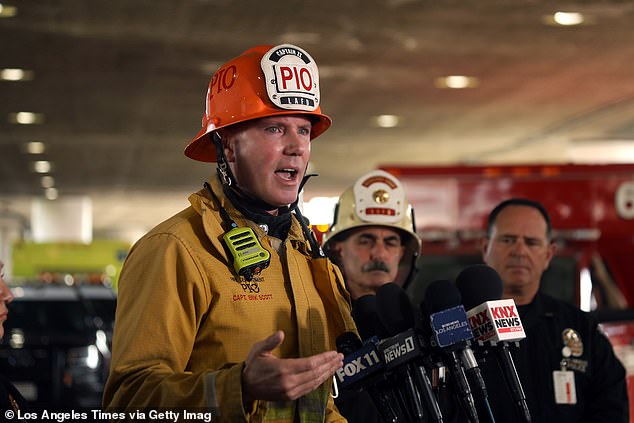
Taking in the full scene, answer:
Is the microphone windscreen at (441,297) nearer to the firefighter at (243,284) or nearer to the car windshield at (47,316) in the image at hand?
the firefighter at (243,284)

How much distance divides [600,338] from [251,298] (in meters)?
2.73

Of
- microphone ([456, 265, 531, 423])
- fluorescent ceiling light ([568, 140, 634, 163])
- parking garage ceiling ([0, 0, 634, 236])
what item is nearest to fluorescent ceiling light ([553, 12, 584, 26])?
parking garage ceiling ([0, 0, 634, 236])

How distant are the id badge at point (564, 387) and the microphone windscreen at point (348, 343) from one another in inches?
77.7

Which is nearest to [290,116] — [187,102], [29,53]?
[29,53]

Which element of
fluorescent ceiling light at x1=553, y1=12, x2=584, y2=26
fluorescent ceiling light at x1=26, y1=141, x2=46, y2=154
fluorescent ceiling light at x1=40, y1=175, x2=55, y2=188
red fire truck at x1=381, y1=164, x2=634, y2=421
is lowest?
red fire truck at x1=381, y1=164, x2=634, y2=421

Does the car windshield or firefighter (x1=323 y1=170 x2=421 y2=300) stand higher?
the car windshield

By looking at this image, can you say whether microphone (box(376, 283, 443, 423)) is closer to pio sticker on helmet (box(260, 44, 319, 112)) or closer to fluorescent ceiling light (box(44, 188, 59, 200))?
pio sticker on helmet (box(260, 44, 319, 112))

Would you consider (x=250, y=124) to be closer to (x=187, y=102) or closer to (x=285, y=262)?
(x=285, y=262)

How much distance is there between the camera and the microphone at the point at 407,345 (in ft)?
11.4

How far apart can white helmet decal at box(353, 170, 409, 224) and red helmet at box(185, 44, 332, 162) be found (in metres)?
2.91

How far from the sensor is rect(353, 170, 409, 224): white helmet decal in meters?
6.75

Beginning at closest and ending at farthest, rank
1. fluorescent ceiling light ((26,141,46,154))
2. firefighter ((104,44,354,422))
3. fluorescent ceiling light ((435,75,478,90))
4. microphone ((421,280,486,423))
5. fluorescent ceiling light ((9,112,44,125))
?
firefighter ((104,44,354,422)) < microphone ((421,280,486,423)) < fluorescent ceiling light ((435,75,478,90)) < fluorescent ceiling light ((9,112,44,125)) < fluorescent ceiling light ((26,141,46,154))

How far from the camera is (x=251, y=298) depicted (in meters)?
3.44

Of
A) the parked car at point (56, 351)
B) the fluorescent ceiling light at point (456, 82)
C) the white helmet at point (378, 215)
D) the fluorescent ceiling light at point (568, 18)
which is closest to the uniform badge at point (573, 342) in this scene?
the white helmet at point (378, 215)
